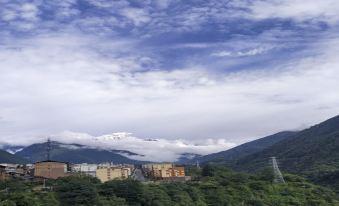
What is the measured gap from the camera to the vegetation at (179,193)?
5978 cm

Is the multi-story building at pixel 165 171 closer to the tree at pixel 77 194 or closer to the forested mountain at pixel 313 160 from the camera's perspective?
the forested mountain at pixel 313 160

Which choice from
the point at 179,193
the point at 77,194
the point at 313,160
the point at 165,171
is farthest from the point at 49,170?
the point at 313,160

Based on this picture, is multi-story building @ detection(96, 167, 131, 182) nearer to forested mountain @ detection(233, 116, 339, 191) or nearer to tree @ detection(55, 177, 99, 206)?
tree @ detection(55, 177, 99, 206)

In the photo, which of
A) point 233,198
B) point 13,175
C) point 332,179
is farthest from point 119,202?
point 332,179

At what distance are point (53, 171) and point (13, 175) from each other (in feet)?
20.9

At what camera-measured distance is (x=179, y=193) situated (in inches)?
2778

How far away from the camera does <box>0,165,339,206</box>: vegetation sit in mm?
59781

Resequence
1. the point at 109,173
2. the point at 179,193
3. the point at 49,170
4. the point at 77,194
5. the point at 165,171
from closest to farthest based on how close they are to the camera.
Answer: the point at 77,194, the point at 179,193, the point at 49,170, the point at 109,173, the point at 165,171

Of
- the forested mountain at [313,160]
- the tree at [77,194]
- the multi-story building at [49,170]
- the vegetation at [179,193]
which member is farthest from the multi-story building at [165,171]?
the tree at [77,194]

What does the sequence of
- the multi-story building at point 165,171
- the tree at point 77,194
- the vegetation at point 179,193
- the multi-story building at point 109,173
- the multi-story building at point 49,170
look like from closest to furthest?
1. the tree at point 77,194
2. the vegetation at point 179,193
3. the multi-story building at point 49,170
4. the multi-story building at point 109,173
5. the multi-story building at point 165,171

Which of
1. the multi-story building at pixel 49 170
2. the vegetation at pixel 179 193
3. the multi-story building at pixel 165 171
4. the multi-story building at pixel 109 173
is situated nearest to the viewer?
the vegetation at pixel 179 193

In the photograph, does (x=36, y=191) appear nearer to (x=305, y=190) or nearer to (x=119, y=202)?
(x=119, y=202)

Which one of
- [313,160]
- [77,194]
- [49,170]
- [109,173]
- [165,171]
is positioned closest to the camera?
[77,194]

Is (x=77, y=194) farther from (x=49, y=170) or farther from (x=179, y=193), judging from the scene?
(x=49, y=170)
